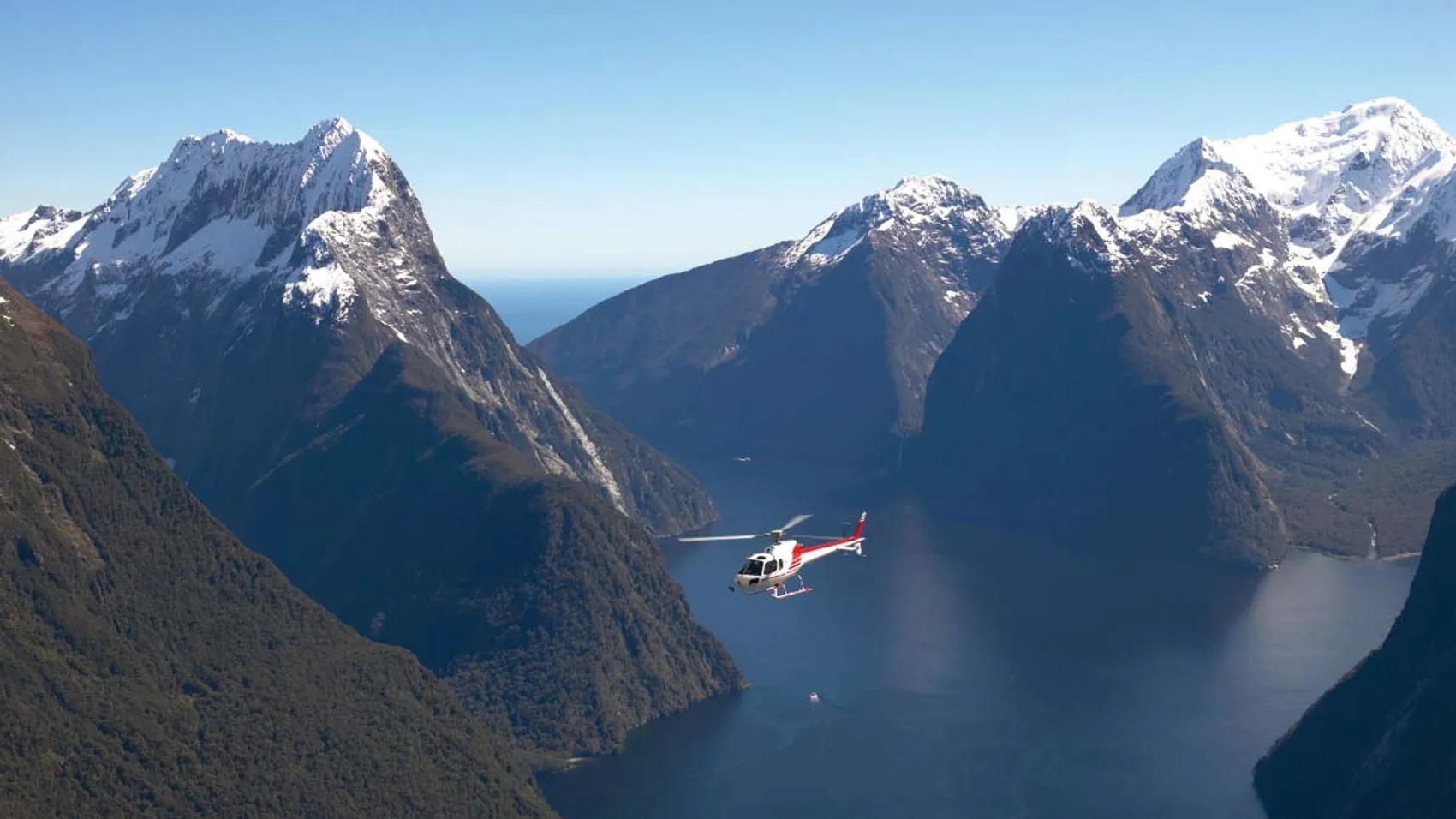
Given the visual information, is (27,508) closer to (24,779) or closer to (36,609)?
(36,609)

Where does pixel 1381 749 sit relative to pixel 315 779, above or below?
below

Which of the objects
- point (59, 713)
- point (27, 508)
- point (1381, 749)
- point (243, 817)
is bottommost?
point (1381, 749)

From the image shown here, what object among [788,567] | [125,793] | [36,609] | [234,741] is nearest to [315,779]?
[234,741]

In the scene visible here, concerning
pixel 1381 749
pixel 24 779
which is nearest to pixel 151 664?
pixel 24 779

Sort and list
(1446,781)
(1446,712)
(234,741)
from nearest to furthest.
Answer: (1446,781) → (1446,712) → (234,741)

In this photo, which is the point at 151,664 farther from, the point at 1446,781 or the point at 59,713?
the point at 1446,781

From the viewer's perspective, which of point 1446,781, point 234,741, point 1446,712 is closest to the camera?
point 1446,781

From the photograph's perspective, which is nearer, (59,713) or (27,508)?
(59,713)

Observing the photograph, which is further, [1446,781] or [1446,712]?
[1446,712]

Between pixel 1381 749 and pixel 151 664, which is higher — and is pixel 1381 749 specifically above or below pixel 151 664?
below
